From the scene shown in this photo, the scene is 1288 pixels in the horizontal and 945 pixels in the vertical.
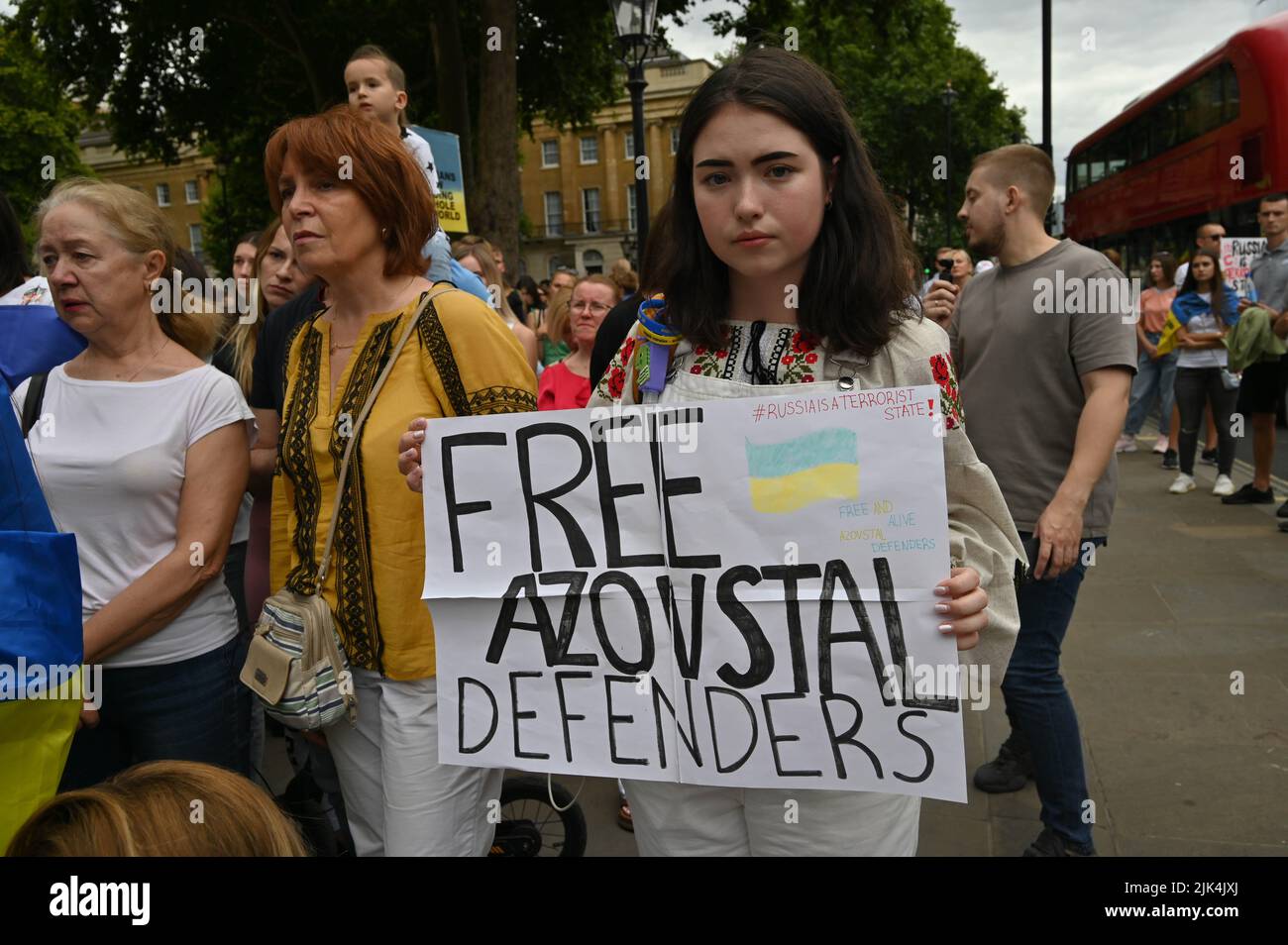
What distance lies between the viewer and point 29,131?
112ft

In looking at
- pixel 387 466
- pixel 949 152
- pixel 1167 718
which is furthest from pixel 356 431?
pixel 949 152

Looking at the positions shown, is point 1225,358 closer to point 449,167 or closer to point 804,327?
point 449,167

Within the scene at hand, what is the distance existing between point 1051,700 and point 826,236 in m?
1.93

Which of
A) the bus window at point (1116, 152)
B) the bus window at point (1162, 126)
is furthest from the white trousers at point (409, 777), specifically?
the bus window at point (1116, 152)

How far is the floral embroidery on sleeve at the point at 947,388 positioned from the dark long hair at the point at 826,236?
0.34 ft

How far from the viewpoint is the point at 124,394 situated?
253 centimetres

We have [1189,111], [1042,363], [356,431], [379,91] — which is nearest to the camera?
[356,431]

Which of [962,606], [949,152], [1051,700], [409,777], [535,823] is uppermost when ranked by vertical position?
[949,152]

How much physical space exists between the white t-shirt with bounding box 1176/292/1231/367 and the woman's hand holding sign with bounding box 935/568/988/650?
8.22 meters

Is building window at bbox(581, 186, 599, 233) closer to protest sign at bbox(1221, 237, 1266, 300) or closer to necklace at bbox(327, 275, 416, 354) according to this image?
protest sign at bbox(1221, 237, 1266, 300)

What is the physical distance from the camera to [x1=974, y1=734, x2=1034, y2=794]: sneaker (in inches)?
157

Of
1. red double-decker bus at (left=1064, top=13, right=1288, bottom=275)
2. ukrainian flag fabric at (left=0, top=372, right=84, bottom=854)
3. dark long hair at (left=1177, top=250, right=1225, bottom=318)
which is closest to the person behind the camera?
ukrainian flag fabric at (left=0, top=372, right=84, bottom=854)

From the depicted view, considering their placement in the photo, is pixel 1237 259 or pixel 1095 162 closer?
pixel 1237 259

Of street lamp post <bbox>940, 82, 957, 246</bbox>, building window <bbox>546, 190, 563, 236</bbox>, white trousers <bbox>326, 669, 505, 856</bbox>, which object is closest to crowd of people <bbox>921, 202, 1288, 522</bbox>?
white trousers <bbox>326, 669, 505, 856</bbox>
